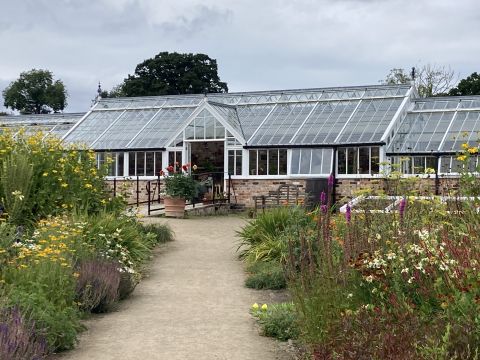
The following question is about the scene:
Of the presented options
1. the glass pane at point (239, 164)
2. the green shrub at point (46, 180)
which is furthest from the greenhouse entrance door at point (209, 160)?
the green shrub at point (46, 180)

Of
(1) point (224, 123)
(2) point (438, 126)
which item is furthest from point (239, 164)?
(2) point (438, 126)

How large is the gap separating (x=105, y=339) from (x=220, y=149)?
840 inches

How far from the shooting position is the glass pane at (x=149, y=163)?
25545 mm

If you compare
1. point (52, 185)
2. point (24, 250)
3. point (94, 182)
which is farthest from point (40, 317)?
point (94, 182)

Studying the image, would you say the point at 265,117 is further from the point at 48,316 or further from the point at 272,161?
the point at 48,316

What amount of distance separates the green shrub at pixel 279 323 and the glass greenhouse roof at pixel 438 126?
52.5ft

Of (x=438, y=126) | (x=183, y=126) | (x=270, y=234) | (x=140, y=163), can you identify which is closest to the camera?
(x=270, y=234)

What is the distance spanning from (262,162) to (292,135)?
1.57 meters

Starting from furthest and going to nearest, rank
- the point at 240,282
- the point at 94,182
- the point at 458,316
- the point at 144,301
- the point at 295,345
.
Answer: the point at 94,182 < the point at 240,282 < the point at 144,301 < the point at 295,345 < the point at 458,316

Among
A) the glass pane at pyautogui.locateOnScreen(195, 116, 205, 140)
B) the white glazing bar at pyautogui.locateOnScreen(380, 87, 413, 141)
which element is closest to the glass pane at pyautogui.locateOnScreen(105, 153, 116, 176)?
the glass pane at pyautogui.locateOnScreen(195, 116, 205, 140)

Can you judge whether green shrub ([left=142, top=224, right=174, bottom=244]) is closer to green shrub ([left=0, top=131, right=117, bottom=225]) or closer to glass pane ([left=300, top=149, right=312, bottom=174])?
Result: green shrub ([left=0, top=131, right=117, bottom=225])

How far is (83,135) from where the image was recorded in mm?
28406

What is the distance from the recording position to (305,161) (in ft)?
75.8

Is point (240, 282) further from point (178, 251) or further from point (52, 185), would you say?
point (52, 185)
